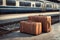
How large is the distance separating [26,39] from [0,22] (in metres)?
0.95

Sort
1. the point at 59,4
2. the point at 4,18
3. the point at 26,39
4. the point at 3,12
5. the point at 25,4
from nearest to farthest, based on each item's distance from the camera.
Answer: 1. the point at 26,39
2. the point at 3,12
3. the point at 4,18
4. the point at 25,4
5. the point at 59,4

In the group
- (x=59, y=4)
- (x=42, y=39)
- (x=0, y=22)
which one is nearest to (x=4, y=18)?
(x=0, y=22)

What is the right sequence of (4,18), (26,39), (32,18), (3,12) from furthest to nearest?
(32,18) → (4,18) → (3,12) → (26,39)

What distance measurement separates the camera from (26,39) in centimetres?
312

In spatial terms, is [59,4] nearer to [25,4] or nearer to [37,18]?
[25,4]

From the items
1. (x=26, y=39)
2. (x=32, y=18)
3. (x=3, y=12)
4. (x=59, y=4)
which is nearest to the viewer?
(x=26, y=39)

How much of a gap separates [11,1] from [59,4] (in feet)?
24.4

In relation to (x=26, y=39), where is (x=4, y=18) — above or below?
above

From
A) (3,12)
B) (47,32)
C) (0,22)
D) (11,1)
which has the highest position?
(11,1)

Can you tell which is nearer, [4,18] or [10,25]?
[4,18]

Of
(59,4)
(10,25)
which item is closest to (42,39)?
(10,25)

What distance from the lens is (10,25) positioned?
4.31m

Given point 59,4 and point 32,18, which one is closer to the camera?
point 32,18

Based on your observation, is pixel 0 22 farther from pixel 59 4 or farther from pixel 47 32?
pixel 59 4
